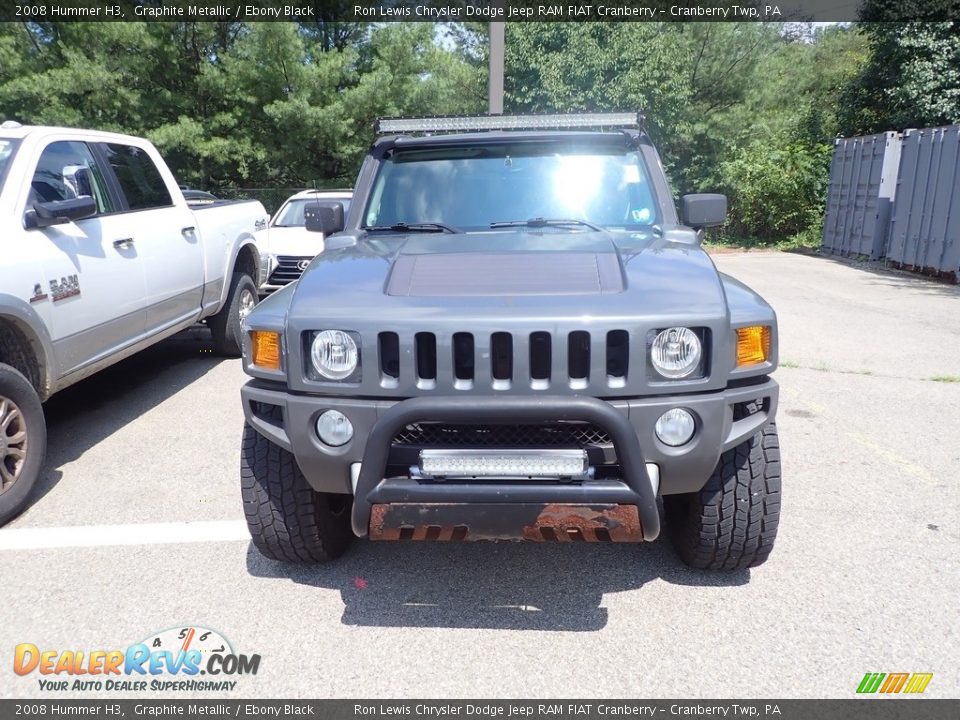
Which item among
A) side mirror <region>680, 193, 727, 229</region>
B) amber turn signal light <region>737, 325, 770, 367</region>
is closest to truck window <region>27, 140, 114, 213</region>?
side mirror <region>680, 193, 727, 229</region>

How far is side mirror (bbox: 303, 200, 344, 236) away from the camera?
363 cm

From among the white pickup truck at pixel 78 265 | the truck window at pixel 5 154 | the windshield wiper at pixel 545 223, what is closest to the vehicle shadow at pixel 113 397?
the white pickup truck at pixel 78 265

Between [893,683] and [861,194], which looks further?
[861,194]

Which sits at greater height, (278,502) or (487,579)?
(278,502)

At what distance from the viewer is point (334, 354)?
2.40 meters

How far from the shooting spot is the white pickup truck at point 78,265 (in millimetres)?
3584

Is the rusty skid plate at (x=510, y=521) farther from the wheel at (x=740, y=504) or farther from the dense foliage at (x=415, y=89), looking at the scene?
the dense foliage at (x=415, y=89)

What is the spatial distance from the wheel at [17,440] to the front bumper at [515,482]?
71.0 inches

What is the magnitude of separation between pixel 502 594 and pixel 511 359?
3.53 feet

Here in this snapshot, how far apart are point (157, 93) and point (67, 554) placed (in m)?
18.3

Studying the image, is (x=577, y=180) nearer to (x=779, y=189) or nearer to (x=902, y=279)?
(x=902, y=279)

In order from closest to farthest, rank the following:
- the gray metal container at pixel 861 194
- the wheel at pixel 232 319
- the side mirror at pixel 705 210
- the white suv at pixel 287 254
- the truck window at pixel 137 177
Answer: the side mirror at pixel 705 210
the truck window at pixel 137 177
the wheel at pixel 232 319
the white suv at pixel 287 254
the gray metal container at pixel 861 194

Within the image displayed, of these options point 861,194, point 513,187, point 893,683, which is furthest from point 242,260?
point 861,194

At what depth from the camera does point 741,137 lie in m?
22.8
